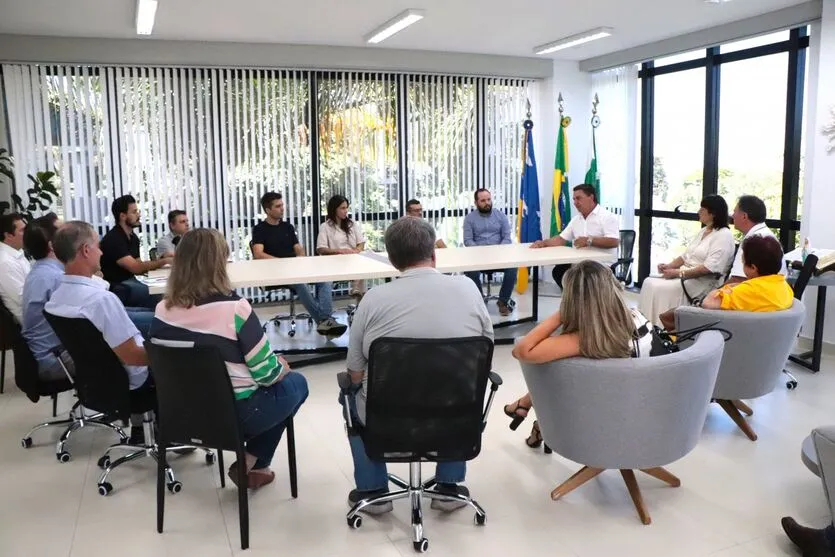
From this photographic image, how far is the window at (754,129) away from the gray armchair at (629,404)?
14.7ft

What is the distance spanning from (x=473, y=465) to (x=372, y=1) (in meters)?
3.70

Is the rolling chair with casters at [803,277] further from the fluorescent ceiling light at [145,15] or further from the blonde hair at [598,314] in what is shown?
the fluorescent ceiling light at [145,15]

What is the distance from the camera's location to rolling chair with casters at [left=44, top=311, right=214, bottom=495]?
309 centimetres

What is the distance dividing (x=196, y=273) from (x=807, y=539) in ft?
8.40

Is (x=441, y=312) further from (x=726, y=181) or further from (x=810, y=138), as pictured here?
(x=726, y=181)

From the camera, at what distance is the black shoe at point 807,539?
2562mm

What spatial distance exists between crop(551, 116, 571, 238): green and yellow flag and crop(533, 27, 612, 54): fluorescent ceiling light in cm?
95

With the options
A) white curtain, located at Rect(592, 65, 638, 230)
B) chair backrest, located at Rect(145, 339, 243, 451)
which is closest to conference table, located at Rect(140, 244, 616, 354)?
chair backrest, located at Rect(145, 339, 243, 451)

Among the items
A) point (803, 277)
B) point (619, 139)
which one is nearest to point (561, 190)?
point (619, 139)

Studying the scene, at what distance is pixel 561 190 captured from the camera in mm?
8500

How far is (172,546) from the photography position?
9.34ft

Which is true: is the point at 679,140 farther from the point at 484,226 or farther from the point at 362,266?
the point at 362,266

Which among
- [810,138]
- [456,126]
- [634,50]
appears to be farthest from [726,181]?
[456,126]

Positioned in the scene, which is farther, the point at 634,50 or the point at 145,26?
the point at 634,50
